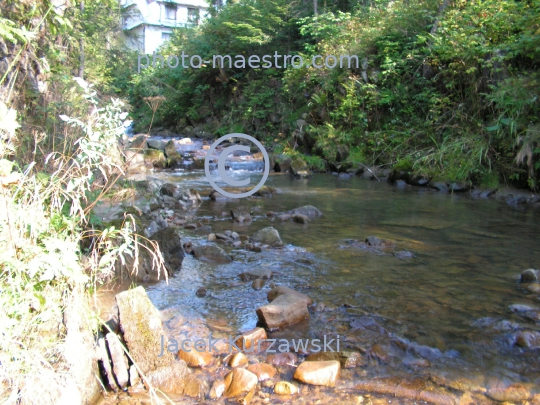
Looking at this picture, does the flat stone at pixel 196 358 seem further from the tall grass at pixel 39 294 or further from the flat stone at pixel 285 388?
the tall grass at pixel 39 294

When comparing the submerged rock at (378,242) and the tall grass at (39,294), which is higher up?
the tall grass at (39,294)

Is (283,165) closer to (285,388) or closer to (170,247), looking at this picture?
(170,247)

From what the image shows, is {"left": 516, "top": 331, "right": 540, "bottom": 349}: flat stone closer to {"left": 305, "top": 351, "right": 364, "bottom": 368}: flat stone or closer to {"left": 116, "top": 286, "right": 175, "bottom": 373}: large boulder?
{"left": 305, "top": 351, "right": 364, "bottom": 368}: flat stone

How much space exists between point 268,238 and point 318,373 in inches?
139

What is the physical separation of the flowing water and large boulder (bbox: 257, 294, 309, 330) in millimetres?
82

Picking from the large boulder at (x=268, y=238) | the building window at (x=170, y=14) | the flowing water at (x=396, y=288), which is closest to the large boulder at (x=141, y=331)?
the flowing water at (x=396, y=288)

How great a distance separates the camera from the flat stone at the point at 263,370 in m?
3.33

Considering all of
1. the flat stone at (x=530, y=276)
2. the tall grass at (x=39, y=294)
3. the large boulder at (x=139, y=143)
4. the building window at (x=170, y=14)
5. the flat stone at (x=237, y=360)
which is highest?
the building window at (x=170, y=14)

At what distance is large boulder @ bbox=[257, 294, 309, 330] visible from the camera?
13.4 ft

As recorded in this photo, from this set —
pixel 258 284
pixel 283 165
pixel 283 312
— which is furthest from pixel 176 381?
pixel 283 165

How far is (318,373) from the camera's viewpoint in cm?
331

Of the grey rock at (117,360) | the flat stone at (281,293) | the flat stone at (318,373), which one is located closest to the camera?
the grey rock at (117,360)

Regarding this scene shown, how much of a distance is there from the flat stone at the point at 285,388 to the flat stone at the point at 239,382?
16 centimetres

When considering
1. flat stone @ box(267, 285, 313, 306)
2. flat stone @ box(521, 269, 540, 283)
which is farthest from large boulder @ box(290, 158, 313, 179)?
flat stone @ box(267, 285, 313, 306)
